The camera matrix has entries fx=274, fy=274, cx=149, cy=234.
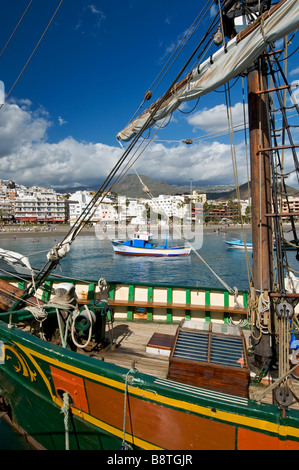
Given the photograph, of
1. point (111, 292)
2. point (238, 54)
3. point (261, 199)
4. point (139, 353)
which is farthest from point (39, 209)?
point (261, 199)

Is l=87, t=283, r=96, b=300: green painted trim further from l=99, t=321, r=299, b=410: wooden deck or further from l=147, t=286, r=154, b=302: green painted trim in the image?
l=147, t=286, r=154, b=302: green painted trim

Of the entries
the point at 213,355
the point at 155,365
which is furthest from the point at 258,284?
the point at 155,365

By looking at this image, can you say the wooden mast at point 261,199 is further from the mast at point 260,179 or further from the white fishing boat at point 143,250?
the white fishing boat at point 143,250

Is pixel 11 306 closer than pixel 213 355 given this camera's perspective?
No

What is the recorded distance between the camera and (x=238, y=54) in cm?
514

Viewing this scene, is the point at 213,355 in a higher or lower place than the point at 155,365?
higher

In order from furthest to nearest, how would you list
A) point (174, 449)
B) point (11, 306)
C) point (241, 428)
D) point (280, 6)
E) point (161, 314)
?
1. point (161, 314)
2. point (11, 306)
3. point (280, 6)
4. point (174, 449)
5. point (241, 428)

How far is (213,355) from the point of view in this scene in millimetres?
4328

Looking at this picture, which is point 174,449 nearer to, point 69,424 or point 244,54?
point 69,424

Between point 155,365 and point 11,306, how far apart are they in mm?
3586

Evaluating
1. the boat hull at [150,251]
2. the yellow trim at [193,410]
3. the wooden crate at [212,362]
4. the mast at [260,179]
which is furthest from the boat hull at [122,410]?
the boat hull at [150,251]

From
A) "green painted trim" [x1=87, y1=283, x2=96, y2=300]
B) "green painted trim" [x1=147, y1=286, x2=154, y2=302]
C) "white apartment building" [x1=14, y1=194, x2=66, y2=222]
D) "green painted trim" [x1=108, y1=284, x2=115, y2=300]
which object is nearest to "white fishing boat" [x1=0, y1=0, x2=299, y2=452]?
"green painted trim" [x1=147, y1=286, x2=154, y2=302]

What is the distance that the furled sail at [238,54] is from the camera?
183 inches

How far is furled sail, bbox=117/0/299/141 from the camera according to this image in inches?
183
